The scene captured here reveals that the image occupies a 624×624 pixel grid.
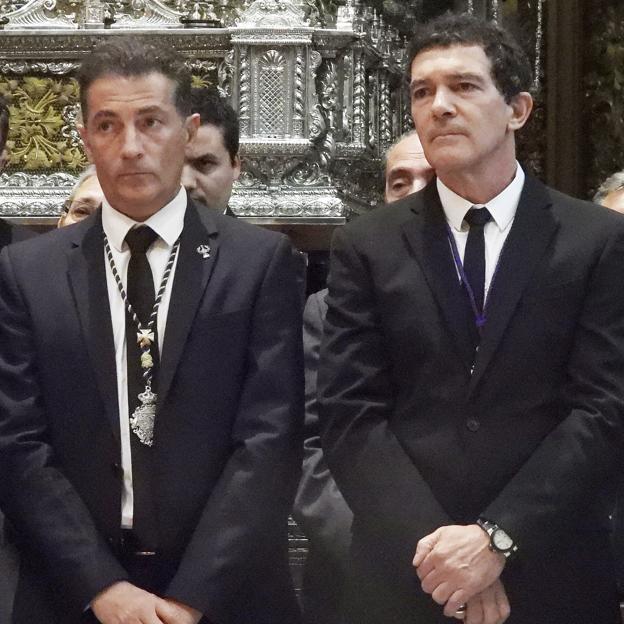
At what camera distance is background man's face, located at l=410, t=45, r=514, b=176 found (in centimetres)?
299

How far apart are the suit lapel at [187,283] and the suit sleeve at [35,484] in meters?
0.25

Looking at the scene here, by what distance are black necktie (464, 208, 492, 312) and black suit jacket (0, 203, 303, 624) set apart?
37 centimetres

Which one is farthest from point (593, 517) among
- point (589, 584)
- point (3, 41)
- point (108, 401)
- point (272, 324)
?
point (3, 41)

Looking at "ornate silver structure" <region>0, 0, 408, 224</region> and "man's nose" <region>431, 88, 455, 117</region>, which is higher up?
"man's nose" <region>431, 88, 455, 117</region>

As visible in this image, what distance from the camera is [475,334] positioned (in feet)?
9.59

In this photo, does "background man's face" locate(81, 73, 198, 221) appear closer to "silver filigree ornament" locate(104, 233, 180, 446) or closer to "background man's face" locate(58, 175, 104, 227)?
"silver filigree ornament" locate(104, 233, 180, 446)

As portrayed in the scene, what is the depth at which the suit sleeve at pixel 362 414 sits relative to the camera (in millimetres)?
2840

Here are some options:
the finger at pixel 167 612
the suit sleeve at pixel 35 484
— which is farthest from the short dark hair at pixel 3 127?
the finger at pixel 167 612

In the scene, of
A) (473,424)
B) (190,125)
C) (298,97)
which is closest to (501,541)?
(473,424)

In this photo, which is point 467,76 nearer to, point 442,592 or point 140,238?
point 140,238

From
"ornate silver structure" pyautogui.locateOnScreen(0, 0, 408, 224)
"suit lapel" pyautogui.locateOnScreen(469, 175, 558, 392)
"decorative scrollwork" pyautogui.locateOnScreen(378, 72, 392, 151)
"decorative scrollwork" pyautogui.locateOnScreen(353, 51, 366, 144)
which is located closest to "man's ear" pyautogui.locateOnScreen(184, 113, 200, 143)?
"suit lapel" pyautogui.locateOnScreen(469, 175, 558, 392)

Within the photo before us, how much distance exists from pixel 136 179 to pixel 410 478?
82 cm

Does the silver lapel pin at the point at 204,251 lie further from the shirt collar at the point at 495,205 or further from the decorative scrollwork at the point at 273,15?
the decorative scrollwork at the point at 273,15

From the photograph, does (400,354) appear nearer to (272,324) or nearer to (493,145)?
(272,324)
